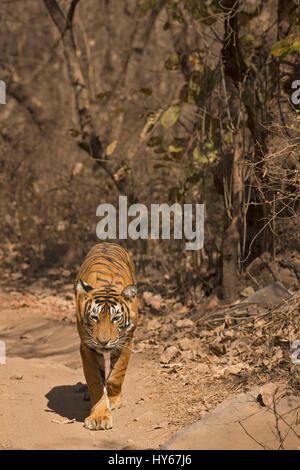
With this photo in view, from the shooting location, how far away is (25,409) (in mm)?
4934

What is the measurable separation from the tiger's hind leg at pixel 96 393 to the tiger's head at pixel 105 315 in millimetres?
145

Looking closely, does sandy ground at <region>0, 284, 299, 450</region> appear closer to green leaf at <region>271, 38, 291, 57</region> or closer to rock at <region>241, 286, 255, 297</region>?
rock at <region>241, 286, 255, 297</region>

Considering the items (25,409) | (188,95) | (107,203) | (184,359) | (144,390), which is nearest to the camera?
(25,409)

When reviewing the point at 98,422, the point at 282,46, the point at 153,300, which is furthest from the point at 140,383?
the point at 282,46

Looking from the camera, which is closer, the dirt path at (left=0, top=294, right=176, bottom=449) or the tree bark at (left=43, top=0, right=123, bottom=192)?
the dirt path at (left=0, top=294, right=176, bottom=449)

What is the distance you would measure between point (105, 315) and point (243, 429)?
1.18 m

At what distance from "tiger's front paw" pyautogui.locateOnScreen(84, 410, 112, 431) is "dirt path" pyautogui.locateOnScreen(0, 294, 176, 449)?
5 cm

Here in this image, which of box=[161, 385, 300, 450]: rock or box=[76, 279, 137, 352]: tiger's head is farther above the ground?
box=[76, 279, 137, 352]: tiger's head

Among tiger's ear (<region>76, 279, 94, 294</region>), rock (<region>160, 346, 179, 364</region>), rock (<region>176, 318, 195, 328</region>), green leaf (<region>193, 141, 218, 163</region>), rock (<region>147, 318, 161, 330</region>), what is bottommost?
rock (<region>160, 346, 179, 364</region>)

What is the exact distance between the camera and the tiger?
460 centimetres

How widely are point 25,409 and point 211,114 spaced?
3.99m

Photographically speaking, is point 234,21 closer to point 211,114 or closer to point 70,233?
point 211,114

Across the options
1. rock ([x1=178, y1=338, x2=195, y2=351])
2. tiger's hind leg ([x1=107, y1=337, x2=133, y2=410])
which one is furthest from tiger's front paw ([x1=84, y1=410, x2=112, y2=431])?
rock ([x1=178, y1=338, x2=195, y2=351])

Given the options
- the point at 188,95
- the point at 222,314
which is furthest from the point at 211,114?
the point at 222,314
